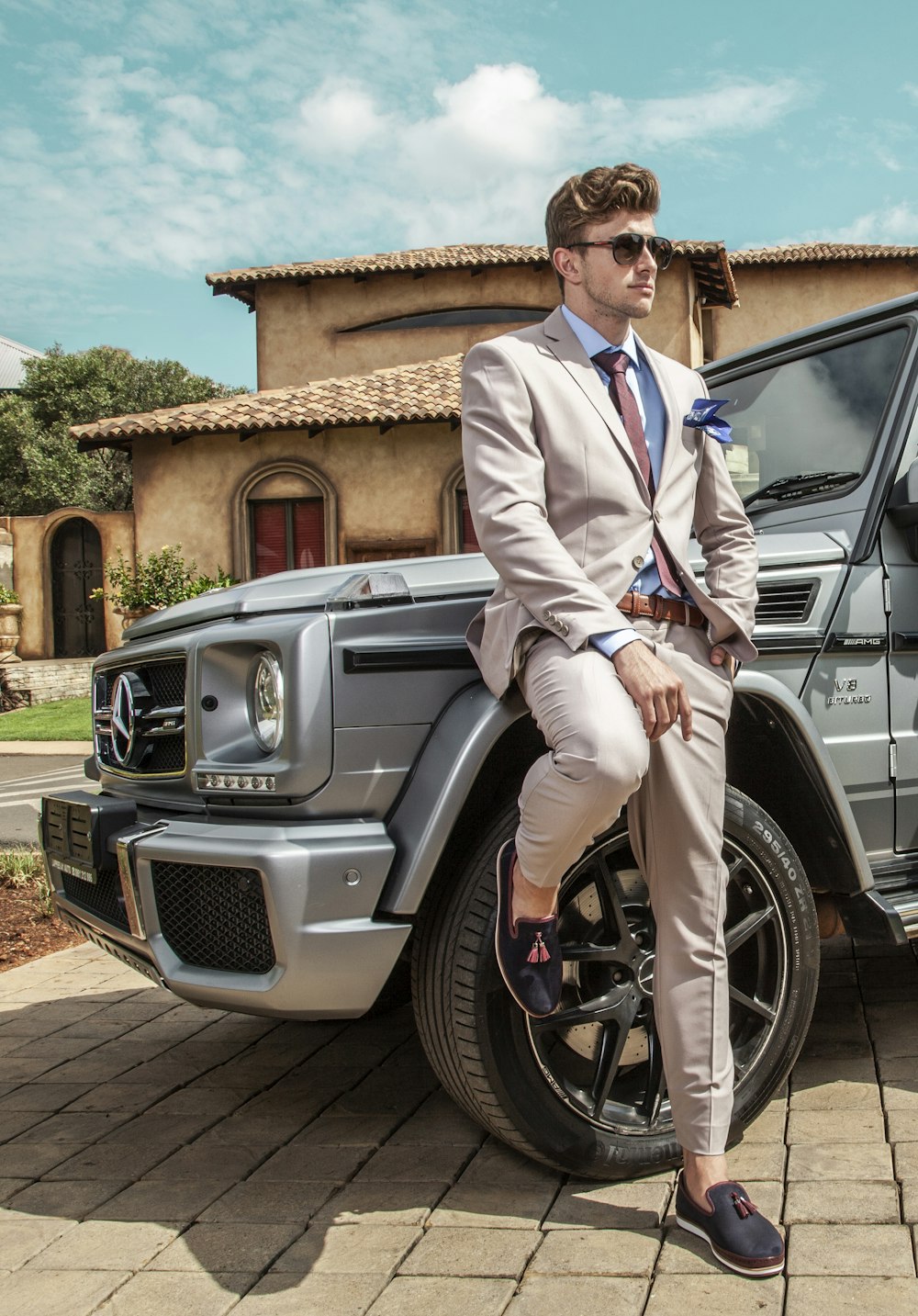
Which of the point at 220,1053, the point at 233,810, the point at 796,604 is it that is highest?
the point at 796,604

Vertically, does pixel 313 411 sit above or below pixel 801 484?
above

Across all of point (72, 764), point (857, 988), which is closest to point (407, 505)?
point (72, 764)

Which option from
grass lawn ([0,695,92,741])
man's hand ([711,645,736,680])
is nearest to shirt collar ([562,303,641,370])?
man's hand ([711,645,736,680])

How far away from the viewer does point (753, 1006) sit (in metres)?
2.82

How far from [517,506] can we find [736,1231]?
1.45 metres

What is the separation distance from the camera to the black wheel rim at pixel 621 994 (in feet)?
8.79

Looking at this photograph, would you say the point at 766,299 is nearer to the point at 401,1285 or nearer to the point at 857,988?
the point at 857,988

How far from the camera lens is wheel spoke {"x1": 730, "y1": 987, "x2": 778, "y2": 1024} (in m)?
2.81

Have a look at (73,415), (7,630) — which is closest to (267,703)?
(7,630)

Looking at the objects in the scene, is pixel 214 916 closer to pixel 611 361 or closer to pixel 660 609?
pixel 660 609

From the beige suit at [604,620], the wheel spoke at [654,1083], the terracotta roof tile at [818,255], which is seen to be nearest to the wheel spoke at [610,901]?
the beige suit at [604,620]

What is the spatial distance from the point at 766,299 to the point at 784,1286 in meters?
29.4

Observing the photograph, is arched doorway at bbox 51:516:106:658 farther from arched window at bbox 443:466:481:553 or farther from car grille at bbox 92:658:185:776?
car grille at bbox 92:658:185:776

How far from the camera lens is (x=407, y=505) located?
22.7 metres
